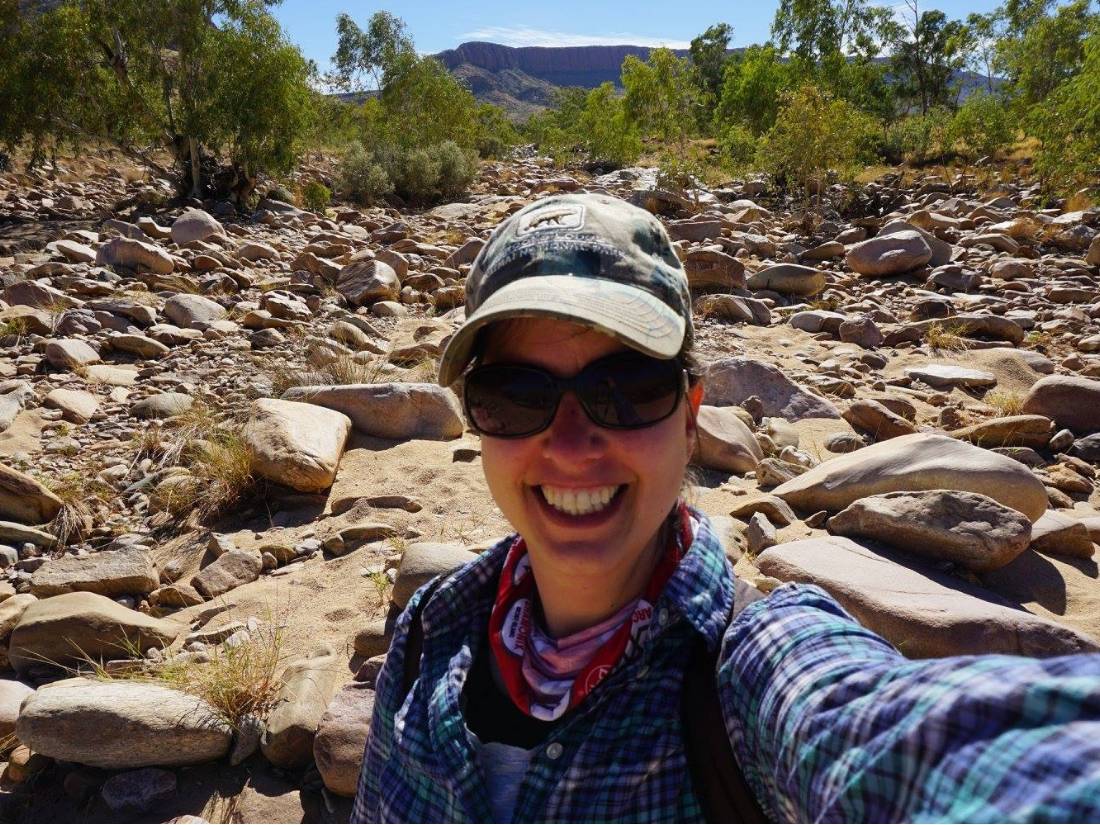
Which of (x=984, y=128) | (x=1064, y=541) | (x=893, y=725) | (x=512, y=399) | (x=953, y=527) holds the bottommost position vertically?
(x=1064, y=541)

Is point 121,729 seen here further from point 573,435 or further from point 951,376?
point 951,376

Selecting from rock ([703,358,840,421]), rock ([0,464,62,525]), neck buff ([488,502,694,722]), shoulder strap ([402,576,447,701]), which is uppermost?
neck buff ([488,502,694,722])

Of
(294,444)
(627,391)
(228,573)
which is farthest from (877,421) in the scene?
(627,391)

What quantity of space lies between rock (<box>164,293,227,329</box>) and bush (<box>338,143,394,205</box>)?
11.2 m

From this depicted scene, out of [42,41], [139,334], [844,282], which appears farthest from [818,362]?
[42,41]

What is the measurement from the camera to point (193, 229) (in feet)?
37.6

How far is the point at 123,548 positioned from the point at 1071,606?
14.1 feet

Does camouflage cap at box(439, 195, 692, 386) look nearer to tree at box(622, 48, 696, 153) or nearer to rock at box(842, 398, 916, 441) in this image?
rock at box(842, 398, 916, 441)

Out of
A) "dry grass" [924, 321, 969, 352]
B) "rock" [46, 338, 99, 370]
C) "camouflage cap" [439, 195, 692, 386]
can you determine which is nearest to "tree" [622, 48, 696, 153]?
"dry grass" [924, 321, 969, 352]

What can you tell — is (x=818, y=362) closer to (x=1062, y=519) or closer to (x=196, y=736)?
(x=1062, y=519)

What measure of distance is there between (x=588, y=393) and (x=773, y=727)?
55 cm

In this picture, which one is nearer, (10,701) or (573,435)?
(573,435)

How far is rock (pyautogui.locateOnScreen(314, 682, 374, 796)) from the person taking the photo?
227 cm

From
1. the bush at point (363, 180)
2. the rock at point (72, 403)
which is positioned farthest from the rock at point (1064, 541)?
the bush at point (363, 180)
